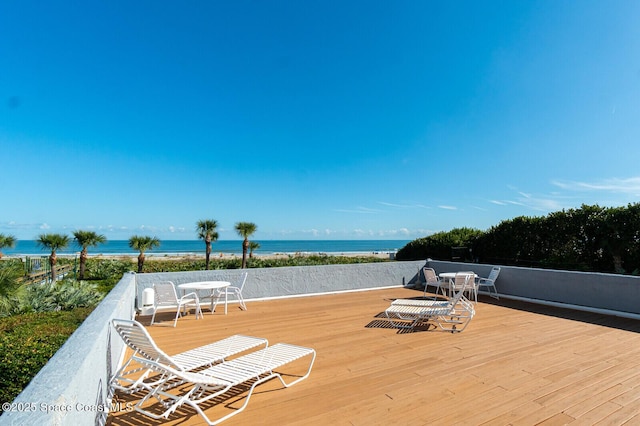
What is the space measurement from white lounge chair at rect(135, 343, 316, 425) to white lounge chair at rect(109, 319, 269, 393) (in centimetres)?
10

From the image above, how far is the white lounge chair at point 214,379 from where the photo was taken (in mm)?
2201

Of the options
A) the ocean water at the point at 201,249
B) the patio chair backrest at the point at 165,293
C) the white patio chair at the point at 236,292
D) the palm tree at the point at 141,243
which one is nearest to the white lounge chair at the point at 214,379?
the patio chair backrest at the point at 165,293

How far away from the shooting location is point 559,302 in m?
6.73

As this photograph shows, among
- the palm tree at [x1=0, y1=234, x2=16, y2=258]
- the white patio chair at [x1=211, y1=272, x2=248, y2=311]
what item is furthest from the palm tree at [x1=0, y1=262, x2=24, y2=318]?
the palm tree at [x1=0, y1=234, x2=16, y2=258]

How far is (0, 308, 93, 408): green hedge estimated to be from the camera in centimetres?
281

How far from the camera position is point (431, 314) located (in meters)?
4.93

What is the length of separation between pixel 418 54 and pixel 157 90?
1381 cm

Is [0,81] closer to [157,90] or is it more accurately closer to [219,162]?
[157,90]

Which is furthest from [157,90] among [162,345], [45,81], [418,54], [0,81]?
[162,345]

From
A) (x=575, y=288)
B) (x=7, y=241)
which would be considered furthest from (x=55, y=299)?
(x=7, y=241)

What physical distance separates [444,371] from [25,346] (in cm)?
409

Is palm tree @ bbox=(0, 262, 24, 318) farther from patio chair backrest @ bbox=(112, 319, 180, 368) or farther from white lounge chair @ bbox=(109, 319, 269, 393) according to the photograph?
patio chair backrest @ bbox=(112, 319, 180, 368)

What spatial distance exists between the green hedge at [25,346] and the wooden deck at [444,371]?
3.04 ft

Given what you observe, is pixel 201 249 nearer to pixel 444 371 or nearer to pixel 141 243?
pixel 141 243
